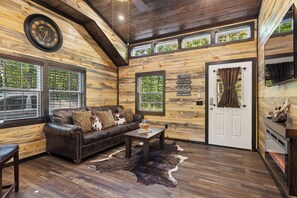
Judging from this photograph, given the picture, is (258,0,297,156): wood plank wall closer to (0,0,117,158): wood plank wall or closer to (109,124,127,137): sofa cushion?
(109,124,127,137): sofa cushion

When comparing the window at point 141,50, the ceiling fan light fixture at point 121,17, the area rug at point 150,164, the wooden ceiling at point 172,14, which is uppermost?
the ceiling fan light fixture at point 121,17

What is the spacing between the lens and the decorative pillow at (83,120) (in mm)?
3352

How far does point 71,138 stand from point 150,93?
2.71 meters

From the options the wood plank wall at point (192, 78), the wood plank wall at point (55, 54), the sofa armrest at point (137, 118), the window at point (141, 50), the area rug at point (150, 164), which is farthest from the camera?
the window at point (141, 50)

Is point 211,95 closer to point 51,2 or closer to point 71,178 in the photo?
point 71,178

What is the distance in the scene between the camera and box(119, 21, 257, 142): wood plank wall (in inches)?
151

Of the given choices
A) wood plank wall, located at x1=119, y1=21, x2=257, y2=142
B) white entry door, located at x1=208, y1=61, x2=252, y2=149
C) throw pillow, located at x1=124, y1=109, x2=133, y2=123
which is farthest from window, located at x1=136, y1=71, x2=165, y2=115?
white entry door, located at x1=208, y1=61, x2=252, y2=149

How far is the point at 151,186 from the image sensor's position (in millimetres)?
2158

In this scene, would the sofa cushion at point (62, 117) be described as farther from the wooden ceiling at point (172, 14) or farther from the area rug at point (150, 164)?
the wooden ceiling at point (172, 14)

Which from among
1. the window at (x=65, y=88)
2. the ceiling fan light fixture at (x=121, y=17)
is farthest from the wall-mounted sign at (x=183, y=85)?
the window at (x=65, y=88)

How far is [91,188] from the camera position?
6.93 feet

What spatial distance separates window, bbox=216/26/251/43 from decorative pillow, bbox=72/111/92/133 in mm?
3715

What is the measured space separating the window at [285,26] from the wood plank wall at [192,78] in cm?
164

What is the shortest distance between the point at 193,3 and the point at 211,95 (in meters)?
2.19
